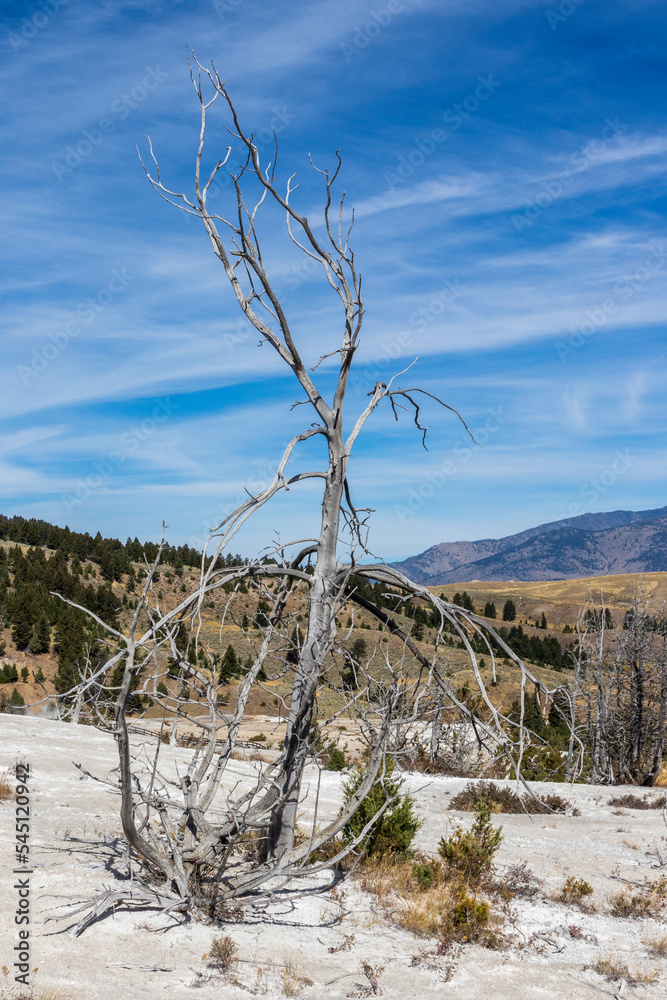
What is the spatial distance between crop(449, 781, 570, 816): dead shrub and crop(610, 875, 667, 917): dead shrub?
16.3ft

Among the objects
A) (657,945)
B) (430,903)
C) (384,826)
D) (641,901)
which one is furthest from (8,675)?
(657,945)

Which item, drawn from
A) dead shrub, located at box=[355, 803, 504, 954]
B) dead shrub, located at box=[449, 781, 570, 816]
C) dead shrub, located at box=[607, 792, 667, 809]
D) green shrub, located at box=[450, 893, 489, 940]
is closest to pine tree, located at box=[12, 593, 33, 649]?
dead shrub, located at box=[449, 781, 570, 816]

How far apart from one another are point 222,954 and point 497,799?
34.4 ft

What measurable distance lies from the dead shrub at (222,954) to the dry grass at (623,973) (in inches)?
148

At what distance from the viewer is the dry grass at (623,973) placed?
269 inches

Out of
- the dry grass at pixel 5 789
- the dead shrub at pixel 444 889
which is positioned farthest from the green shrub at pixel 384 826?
the dry grass at pixel 5 789

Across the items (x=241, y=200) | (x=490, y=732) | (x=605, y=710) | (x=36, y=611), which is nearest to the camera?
(x=490, y=732)

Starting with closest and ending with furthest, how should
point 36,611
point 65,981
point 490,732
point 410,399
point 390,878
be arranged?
point 65,981 → point 490,732 → point 410,399 → point 390,878 → point 36,611

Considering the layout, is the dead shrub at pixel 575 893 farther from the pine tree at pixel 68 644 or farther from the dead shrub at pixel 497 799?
the pine tree at pixel 68 644

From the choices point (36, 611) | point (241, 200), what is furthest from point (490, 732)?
point (36, 611)

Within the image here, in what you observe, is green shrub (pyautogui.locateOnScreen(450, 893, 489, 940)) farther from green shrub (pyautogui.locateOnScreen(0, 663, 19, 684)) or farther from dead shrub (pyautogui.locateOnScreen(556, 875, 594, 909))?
green shrub (pyautogui.locateOnScreen(0, 663, 19, 684))

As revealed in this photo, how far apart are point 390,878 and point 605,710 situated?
14.0m

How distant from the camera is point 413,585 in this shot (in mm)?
7004

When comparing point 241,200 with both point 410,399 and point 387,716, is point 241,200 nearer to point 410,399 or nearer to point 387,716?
point 410,399
